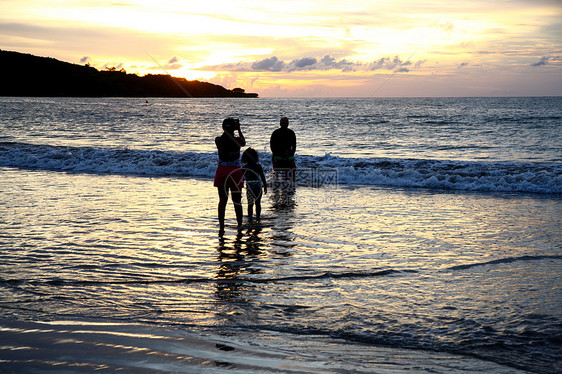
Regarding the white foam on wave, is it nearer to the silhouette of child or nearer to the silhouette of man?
the silhouette of man

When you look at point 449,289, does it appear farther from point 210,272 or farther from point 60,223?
→ point 60,223

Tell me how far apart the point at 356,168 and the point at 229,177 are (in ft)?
35.7

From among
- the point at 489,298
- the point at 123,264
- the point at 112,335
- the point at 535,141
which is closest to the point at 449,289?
the point at 489,298

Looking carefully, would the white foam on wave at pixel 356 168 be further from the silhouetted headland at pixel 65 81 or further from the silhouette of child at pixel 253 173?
the silhouetted headland at pixel 65 81

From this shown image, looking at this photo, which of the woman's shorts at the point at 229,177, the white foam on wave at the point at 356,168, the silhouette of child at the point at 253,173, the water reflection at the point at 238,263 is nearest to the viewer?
the water reflection at the point at 238,263

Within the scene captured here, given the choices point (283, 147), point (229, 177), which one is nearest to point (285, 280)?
point (229, 177)

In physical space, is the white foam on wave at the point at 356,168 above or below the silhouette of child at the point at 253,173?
below

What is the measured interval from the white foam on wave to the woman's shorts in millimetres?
7930

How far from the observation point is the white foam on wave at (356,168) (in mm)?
15055

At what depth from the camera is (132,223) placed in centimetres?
928

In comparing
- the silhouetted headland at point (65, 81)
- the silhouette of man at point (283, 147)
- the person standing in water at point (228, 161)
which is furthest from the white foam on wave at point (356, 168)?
the silhouetted headland at point (65, 81)

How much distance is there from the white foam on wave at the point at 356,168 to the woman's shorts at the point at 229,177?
7.93 m

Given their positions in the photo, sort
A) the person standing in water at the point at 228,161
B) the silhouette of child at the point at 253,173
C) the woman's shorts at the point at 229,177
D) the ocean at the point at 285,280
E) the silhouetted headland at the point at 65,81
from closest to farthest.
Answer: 1. the ocean at the point at 285,280
2. the person standing in water at the point at 228,161
3. the woman's shorts at the point at 229,177
4. the silhouette of child at the point at 253,173
5. the silhouetted headland at the point at 65,81

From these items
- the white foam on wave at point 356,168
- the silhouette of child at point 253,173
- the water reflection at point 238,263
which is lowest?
the water reflection at point 238,263
